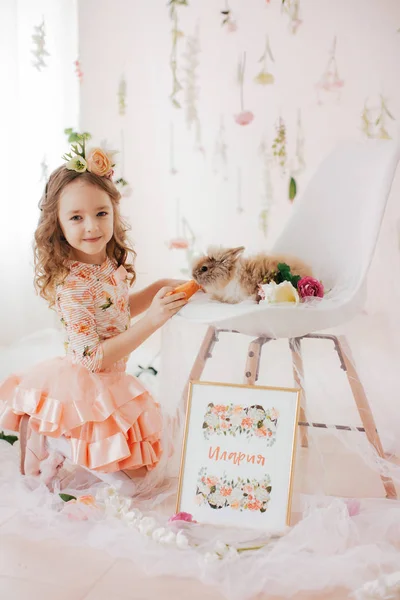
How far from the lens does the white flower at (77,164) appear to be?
1.59 meters

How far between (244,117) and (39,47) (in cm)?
90

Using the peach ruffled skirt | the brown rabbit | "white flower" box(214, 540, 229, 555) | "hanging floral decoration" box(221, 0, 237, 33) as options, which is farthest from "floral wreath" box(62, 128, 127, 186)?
"hanging floral decoration" box(221, 0, 237, 33)

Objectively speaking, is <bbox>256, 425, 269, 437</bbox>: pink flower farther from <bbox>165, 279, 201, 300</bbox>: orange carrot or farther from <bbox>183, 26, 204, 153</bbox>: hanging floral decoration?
<bbox>183, 26, 204, 153</bbox>: hanging floral decoration

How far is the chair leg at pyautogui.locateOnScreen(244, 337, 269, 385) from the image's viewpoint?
1559mm

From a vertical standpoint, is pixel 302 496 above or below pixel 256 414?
below

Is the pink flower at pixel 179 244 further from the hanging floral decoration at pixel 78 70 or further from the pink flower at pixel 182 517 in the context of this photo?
the pink flower at pixel 182 517

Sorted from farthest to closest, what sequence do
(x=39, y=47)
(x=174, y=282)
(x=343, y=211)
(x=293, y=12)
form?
(x=293, y=12) → (x=39, y=47) → (x=343, y=211) → (x=174, y=282)

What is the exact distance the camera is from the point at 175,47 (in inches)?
116

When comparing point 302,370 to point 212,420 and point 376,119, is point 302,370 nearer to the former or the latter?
point 212,420

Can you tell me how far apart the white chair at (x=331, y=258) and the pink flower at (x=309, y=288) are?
0.03 meters

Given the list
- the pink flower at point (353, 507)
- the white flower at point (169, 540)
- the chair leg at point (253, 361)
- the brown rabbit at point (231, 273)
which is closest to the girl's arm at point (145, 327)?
the brown rabbit at point (231, 273)

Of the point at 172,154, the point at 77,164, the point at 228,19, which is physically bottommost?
the point at 77,164

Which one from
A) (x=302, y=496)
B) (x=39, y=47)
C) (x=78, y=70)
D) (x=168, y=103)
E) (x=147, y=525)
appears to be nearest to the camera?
(x=147, y=525)

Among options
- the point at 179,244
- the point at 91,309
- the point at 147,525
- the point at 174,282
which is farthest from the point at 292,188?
the point at 147,525
